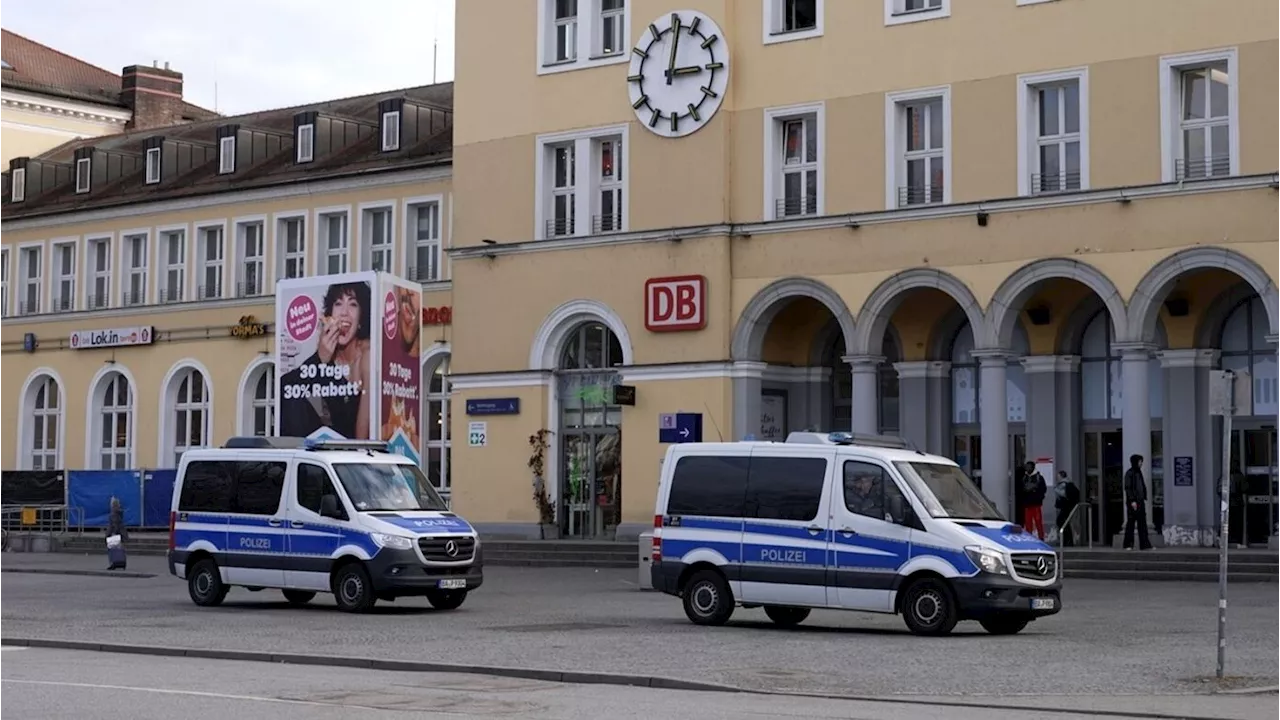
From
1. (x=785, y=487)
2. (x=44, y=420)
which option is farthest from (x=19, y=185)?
(x=785, y=487)

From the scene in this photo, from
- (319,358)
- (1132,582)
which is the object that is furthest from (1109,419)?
(319,358)

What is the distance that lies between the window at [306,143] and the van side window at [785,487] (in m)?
32.4

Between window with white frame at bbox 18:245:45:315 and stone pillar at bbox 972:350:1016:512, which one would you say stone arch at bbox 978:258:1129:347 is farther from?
window with white frame at bbox 18:245:45:315

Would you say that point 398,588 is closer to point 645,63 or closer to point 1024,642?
point 1024,642

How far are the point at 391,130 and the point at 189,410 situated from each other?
9559 mm

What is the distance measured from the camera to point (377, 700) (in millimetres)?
15031

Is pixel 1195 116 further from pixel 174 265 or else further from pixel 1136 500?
pixel 174 265

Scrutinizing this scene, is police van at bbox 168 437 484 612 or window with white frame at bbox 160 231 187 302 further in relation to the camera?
window with white frame at bbox 160 231 187 302

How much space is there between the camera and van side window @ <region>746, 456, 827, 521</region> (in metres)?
22.7

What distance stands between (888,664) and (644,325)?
23282 mm

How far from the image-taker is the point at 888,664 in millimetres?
18250

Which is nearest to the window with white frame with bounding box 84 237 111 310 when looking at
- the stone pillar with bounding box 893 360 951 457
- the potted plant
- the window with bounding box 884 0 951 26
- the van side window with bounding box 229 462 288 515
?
the potted plant

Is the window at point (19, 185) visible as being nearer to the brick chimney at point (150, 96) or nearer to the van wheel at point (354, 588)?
the brick chimney at point (150, 96)

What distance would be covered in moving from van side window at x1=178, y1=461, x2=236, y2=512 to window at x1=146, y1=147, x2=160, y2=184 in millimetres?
30386
